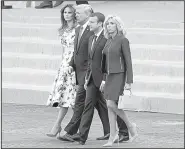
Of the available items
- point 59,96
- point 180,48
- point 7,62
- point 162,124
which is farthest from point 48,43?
point 59,96

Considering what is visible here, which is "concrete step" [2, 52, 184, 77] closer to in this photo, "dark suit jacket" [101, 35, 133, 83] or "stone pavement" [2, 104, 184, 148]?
"stone pavement" [2, 104, 184, 148]

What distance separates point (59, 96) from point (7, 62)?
6012 mm

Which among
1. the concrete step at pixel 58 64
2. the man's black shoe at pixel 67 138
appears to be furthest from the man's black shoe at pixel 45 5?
the man's black shoe at pixel 67 138

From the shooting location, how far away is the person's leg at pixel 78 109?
10145mm

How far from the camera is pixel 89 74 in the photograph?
9.95 metres

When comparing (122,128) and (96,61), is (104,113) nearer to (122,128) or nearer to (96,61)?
(122,128)

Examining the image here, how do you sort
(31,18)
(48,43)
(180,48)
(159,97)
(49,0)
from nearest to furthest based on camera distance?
(159,97), (180,48), (48,43), (31,18), (49,0)

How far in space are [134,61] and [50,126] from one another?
3449mm

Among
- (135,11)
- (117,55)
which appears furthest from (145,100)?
(135,11)

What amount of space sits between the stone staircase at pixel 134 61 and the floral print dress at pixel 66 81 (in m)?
3.02

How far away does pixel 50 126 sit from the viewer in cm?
1174

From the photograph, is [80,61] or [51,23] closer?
[80,61]

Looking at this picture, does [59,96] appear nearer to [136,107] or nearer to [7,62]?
[136,107]

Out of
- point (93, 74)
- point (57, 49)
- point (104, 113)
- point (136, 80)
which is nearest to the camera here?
point (93, 74)
